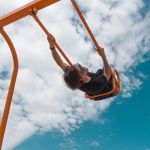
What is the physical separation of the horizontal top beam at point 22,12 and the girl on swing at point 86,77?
0.76 m

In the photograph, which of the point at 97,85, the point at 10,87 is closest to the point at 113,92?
the point at 97,85

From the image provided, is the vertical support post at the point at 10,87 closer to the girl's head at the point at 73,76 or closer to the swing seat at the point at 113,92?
the girl's head at the point at 73,76

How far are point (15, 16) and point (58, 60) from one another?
1.55 m

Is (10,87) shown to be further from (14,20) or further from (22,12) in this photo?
(22,12)

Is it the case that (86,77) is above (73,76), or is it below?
Result: above

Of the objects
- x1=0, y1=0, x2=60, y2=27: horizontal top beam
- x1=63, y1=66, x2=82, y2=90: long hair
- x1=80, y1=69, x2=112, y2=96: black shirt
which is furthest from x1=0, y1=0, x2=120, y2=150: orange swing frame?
x1=80, y1=69, x2=112, y2=96: black shirt

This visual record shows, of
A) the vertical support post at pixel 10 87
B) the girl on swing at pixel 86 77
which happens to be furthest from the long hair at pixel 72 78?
the vertical support post at pixel 10 87

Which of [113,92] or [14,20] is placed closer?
[14,20]

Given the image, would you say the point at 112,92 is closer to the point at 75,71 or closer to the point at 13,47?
the point at 75,71

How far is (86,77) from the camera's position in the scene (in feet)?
20.9

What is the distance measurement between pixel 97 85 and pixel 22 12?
197 cm

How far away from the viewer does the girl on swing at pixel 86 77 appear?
604 centimetres

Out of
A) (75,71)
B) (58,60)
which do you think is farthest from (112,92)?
(58,60)

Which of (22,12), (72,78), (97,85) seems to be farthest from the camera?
(97,85)
